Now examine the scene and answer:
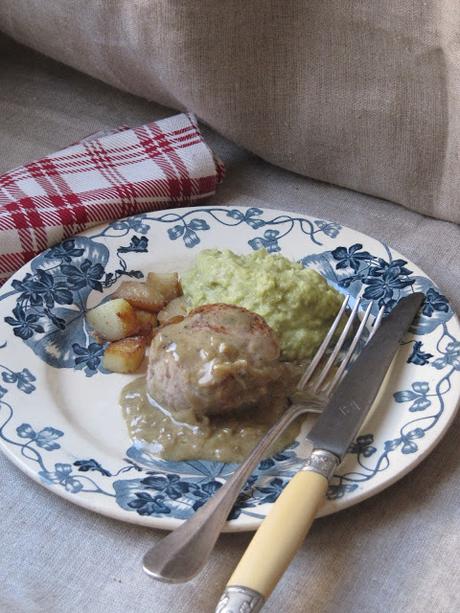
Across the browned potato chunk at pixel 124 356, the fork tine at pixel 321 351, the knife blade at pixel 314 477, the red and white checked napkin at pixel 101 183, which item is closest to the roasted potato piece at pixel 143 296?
the browned potato chunk at pixel 124 356

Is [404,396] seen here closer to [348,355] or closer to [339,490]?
[348,355]

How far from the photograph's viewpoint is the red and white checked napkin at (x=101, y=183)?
226 centimetres

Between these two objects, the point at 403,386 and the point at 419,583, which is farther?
the point at 403,386

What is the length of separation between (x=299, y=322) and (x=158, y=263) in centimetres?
44

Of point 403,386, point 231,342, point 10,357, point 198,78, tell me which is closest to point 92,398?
point 10,357

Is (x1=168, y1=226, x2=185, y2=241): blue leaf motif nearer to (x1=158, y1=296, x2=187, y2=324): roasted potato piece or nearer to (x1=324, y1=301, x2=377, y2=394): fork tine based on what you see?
(x1=158, y1=296, x2=187, y2=324): roasted potato piece

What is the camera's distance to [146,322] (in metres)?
2.08

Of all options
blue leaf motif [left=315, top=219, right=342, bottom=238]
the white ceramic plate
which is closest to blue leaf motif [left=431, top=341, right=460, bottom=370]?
the white ceramic plate

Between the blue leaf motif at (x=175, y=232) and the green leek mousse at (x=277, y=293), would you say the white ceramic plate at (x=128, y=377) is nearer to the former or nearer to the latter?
the blue leaf motif at (x=175, y=232)

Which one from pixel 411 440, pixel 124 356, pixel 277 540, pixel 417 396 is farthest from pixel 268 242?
pixel 277 540

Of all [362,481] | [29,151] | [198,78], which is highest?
[198,78]

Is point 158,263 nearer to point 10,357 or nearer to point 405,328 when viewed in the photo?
point 10,357

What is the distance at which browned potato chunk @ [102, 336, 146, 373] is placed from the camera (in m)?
1.94

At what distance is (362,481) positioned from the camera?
5.30 feet
